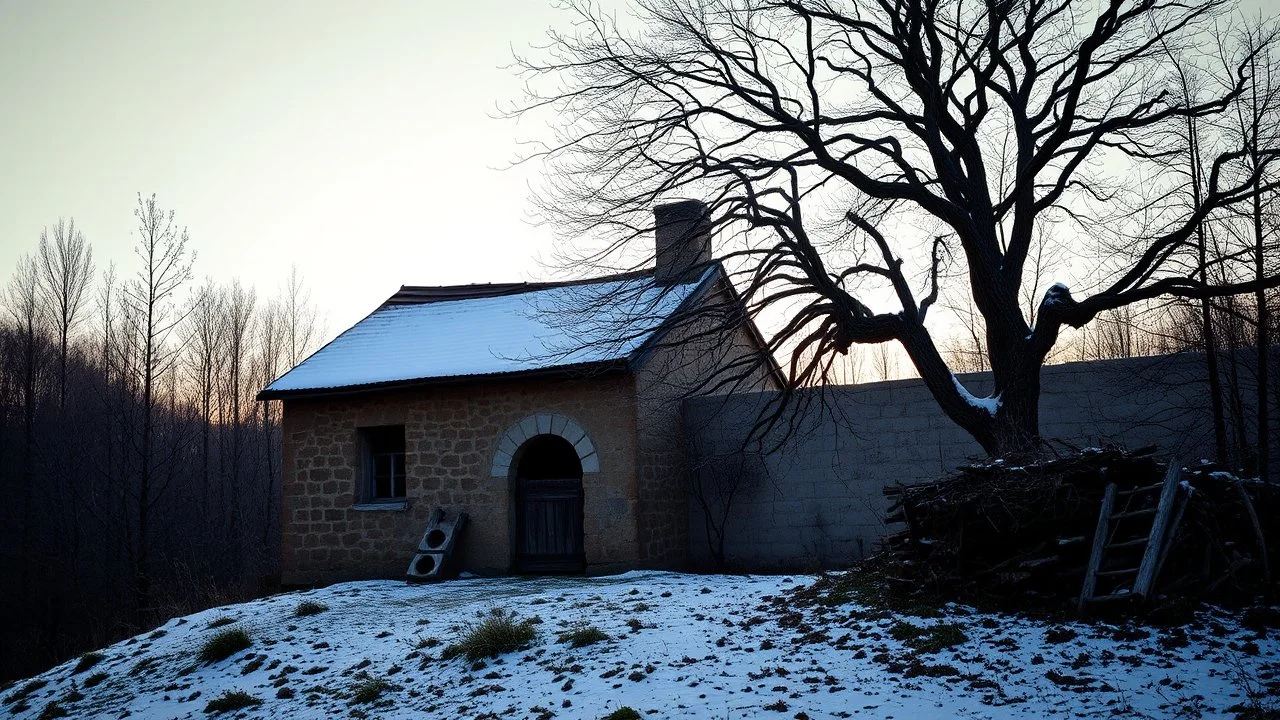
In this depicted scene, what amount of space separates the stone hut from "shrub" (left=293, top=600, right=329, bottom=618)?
256 centimetres

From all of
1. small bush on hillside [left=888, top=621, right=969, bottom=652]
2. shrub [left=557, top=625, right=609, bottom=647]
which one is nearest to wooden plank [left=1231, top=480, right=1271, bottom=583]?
small bush on hillside [left=888, top=621, right=969, bottom=652]

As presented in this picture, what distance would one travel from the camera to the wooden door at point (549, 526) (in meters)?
12.8

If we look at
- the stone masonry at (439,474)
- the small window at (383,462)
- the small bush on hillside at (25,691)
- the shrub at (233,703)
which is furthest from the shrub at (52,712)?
the small window at (383,462)

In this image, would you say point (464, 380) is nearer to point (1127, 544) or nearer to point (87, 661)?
point (87, 661)

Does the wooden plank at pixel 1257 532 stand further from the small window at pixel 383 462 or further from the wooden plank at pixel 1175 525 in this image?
the small window at pixel 383 462

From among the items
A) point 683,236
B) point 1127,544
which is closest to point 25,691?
point 683,236

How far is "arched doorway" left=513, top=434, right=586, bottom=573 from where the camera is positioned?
504 inches

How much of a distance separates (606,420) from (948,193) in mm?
5352

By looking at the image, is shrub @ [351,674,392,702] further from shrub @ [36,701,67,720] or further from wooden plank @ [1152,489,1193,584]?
wooden plank @ [1152,489,1193,584]

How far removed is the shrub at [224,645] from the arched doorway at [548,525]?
4.35 metres

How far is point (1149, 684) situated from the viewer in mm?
5117

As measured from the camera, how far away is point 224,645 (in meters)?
8.94

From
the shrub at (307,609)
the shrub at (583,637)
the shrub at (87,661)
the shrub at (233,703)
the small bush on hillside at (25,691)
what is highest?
the shrub at (583,637)

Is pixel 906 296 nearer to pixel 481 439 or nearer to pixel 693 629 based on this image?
pixel 693 629
